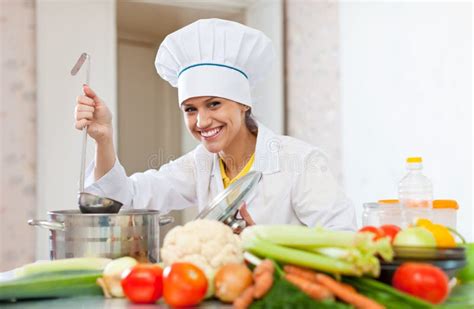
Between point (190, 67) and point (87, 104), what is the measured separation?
400mm

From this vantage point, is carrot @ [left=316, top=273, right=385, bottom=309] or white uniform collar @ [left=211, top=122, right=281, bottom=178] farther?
white uniform collar @ [left=211, top=122, right=281, bottom=178]

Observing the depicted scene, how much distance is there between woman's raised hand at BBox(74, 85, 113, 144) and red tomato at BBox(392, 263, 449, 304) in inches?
36.3

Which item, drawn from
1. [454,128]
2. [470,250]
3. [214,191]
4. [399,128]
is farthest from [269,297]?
[399,128]

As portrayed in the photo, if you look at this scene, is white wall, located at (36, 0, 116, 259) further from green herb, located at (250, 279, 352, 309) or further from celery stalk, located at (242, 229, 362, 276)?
green herb, located at (250, 279, 352, 309)

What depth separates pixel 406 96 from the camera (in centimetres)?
301

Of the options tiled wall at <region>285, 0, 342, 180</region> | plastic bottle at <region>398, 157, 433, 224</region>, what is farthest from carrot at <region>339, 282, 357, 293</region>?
tiled wall at <region>285, 0, 342, 180</region>

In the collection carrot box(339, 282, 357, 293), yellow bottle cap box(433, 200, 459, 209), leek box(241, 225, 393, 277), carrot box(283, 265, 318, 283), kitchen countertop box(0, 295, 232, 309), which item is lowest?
kitchen countertop box(0, 295, 232, 309)

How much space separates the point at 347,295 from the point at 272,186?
38.9 inches

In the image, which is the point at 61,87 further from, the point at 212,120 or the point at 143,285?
the point at 143,285

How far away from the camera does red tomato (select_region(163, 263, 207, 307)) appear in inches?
35.1

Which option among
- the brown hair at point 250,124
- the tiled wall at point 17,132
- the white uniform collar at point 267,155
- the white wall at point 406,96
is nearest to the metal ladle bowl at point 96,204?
the white uniform collar at point 267,155

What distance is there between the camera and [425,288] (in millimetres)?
864

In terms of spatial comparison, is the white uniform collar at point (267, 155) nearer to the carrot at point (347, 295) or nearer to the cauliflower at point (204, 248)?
the cauliflower at point (204, 248)

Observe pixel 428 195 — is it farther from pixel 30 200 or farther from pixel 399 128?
pixel 30 200
